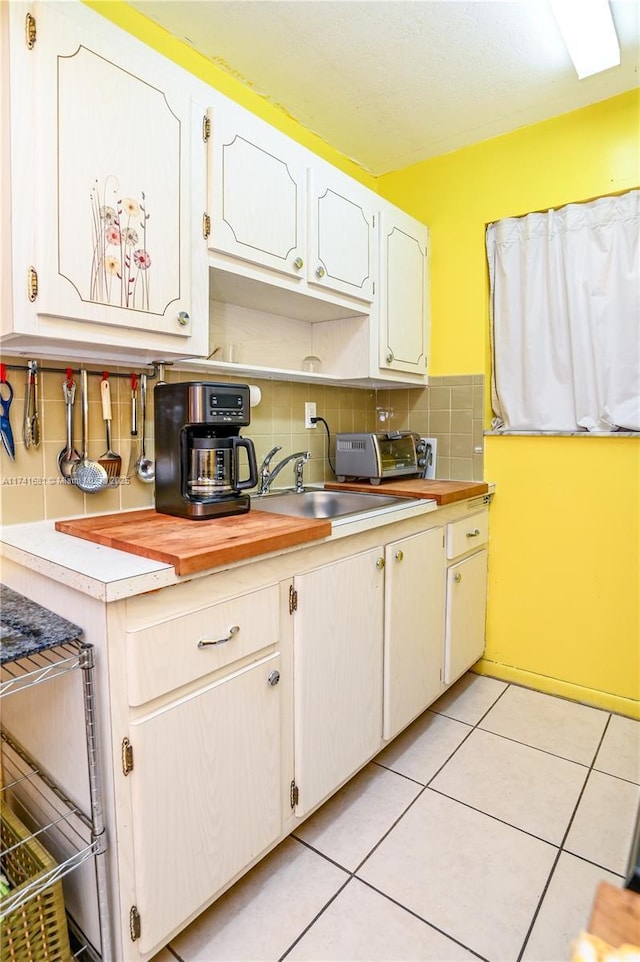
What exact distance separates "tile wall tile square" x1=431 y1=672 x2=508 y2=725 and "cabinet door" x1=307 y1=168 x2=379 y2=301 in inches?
69.2

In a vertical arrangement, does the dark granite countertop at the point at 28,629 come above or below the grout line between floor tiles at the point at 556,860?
above

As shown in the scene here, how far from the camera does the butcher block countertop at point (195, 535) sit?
44.8 inches

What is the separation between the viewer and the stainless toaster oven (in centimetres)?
231

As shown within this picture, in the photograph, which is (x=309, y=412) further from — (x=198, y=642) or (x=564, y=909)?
(x=564, y=909)

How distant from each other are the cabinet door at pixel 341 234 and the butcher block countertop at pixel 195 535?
97cm

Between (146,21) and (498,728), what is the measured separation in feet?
9.24

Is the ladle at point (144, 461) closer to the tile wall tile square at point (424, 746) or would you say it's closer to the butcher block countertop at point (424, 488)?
the butcher block countertop at point (424, 488)

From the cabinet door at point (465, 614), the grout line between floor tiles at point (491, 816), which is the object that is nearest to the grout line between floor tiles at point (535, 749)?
the cabinet door at point (465, 614)

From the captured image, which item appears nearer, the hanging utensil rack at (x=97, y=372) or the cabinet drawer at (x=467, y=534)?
the hanging utensil rack at (x=97, y=372)

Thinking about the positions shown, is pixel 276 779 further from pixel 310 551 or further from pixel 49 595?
pixel 49 595

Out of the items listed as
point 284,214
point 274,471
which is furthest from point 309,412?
point 284,214

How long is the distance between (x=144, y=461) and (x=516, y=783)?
1.64m

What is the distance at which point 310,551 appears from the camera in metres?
1.46

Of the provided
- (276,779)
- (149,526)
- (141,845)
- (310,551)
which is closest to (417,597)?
(310,551)
